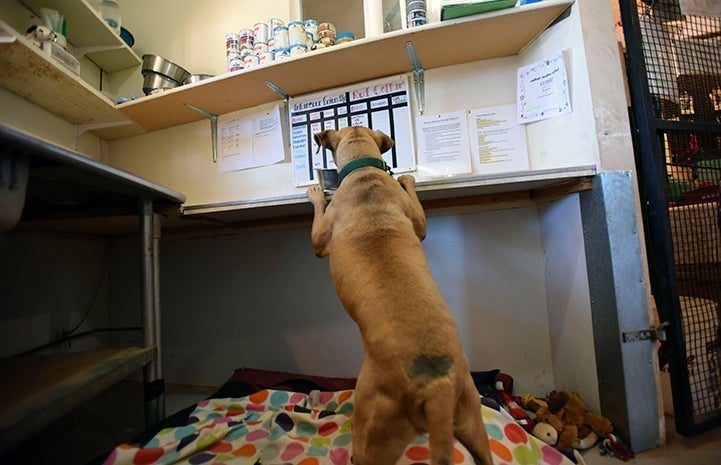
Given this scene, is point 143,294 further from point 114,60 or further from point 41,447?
point 114,60

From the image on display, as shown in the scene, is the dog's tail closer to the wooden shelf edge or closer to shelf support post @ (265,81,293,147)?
the wooden shelf edge

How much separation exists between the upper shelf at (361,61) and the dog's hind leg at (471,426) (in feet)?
4.33

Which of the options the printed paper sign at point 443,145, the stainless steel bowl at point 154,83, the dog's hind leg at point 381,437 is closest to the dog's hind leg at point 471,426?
the dog's hind leg at point 381,437

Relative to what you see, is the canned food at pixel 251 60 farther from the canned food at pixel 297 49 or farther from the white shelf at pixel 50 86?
the white shelf at pixel 50 86

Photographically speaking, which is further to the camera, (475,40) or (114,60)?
(114,60)

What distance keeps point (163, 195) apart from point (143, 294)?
13.7 inches

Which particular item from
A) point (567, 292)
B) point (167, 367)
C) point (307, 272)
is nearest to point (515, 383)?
point (567, 292)

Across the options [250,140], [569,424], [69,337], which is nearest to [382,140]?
[250,140]

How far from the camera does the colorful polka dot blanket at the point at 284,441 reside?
894 millimetres

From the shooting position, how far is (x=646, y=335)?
969mm

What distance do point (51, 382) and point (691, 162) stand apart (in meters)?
2.34

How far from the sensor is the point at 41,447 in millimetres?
1193

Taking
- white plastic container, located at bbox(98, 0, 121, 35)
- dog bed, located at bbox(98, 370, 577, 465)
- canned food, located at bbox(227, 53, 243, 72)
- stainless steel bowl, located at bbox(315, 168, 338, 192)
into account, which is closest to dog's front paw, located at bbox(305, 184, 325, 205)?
stainless steel bowl, located at bbox(315, 168, 338, 192)

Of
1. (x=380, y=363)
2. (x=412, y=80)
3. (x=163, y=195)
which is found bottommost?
(x=380, y=363)
